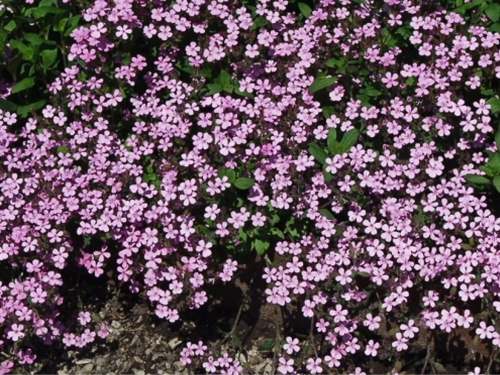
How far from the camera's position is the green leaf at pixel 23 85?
4.01 meters

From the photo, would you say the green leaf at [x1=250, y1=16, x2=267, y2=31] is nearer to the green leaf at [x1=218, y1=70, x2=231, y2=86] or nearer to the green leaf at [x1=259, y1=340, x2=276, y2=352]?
the green leaf at [x1=218, y1=70, x2=231, y2=86]

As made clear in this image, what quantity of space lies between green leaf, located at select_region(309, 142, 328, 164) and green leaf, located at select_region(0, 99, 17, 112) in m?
1.55

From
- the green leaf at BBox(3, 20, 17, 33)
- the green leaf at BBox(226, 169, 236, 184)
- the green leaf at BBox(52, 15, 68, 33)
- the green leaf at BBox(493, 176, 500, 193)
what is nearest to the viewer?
the green leaf at BBox(493, 176, 500, 193)

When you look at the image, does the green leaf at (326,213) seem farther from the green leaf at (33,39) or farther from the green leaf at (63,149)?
the green leaf at (33,39)

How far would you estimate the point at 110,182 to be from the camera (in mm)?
3809

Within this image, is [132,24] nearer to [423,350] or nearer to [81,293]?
[81,293]

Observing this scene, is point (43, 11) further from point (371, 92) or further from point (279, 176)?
point (371, 92)

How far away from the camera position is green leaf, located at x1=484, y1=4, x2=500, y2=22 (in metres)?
3.90

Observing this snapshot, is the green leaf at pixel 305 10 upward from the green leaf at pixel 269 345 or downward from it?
upward

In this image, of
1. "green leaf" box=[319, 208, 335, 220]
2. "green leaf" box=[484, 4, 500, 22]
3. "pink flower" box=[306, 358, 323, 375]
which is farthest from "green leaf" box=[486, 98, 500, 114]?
"pink flower" box=[306, 358, 323, 375]

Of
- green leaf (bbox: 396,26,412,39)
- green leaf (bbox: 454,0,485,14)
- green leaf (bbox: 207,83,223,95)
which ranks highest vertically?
green leaf (bbox: 454,0,485,14)

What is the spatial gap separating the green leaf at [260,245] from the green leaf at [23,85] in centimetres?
138

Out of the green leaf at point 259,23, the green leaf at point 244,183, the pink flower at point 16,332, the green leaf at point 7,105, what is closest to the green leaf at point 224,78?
the green leaf at point 259,23

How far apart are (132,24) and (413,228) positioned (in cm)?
169
